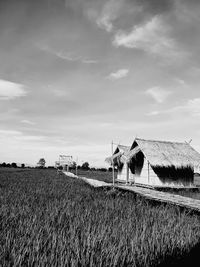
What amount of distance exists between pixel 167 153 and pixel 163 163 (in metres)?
1.45

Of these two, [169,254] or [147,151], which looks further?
[147,151]

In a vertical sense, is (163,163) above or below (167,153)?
below

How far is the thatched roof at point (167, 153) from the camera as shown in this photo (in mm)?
15037

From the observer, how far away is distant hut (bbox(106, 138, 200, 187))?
49.4 feet

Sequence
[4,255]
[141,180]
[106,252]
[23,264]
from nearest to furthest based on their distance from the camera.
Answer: [23,264]
[4,255]
[106,252]
[141,180]

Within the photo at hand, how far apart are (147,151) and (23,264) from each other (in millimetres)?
13970

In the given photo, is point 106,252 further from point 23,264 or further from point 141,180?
point 141,180

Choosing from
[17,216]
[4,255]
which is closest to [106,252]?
[4,255]

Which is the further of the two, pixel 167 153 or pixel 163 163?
pixel 167 153

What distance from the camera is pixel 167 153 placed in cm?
1609

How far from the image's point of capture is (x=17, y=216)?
155 inches

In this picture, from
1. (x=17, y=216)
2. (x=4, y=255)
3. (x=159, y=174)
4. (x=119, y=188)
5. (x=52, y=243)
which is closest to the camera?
(x=4, y=255)

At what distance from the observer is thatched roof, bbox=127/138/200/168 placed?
15.0m

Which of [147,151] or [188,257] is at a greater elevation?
[147,151]
